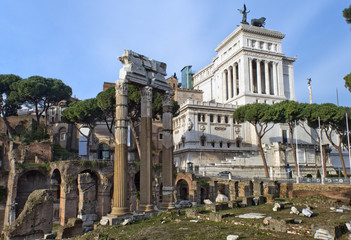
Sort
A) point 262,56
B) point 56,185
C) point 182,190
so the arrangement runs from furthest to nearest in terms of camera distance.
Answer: point 262,56
point 182,190
point 56,185

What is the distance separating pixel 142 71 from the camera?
14508 millimetres

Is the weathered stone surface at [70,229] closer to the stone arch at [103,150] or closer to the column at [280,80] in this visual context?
the stone arch at [103,150]

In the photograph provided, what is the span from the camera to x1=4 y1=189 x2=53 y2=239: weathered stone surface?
1293cm

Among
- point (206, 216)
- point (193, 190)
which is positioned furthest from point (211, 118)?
point (206, 216)

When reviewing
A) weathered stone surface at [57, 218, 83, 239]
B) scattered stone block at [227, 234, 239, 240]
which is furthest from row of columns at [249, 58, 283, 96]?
scattered stone block at [227, 234, 239, 240]

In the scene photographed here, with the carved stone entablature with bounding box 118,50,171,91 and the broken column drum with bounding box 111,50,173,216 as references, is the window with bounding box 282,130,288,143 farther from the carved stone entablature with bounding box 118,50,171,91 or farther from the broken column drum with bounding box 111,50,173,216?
the broken column drum with bounding box 111,50,173,216

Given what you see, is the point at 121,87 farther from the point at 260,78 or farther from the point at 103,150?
the point at 260,78

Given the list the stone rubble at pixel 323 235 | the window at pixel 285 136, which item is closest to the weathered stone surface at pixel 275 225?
the stone rubble at pixel 323 235

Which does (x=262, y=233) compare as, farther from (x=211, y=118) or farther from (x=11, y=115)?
(x=11, y=115)

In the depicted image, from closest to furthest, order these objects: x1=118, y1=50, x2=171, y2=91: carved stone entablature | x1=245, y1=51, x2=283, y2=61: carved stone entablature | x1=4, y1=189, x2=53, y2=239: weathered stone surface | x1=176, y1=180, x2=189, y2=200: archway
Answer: x1=4, y1=189, x2=53, y2=239: weathered stone surface
x1=118, y1=50, x2=171, y2=91: carved stone entablature
x1=176, y1=180, x2=189, y2=200: archway
x1=245, y1=51, x2=283, y2=61: carved stone entablature

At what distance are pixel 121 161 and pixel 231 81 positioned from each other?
39053mm

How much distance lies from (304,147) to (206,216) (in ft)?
105

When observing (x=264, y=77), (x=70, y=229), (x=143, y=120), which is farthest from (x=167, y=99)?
(x=264, y=77)

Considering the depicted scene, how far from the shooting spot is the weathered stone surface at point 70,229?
41.3ft
